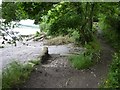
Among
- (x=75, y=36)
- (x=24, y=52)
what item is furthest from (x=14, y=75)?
(x=75, y=36)

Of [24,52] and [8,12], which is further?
[24,52]

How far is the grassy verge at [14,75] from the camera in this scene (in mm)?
6600

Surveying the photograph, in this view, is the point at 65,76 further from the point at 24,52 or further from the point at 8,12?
the point at 24,52

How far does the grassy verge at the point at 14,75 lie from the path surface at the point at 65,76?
0.17 m

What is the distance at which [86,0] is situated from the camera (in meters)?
10.3

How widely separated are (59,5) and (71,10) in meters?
0.99

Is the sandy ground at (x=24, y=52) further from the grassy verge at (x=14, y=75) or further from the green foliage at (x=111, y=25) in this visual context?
the grassy verge at (x=14, y=75)

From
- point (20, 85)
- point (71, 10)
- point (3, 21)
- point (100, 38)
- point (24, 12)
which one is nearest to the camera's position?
point (3, 21)

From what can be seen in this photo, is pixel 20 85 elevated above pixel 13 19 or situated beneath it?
situated beneath

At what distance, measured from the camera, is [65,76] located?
8.33 meters

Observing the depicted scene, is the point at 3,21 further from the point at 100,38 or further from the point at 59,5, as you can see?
the point at 100,38

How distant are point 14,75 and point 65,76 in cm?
190

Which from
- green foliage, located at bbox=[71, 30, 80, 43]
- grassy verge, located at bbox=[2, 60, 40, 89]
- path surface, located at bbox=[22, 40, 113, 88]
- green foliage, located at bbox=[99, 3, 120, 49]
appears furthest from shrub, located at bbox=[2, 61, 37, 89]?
green foliage, located at bbox=[71, 30, 80, 43]

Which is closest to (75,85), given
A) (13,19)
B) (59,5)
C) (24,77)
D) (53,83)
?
(53,83)
